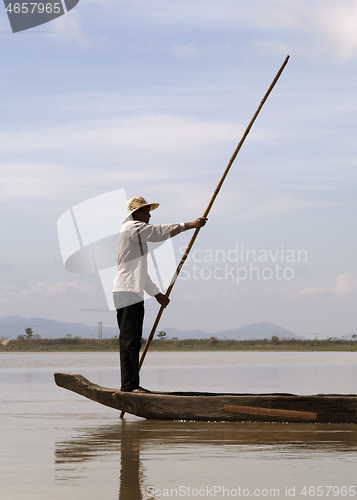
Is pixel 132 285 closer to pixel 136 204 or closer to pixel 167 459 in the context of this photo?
pixel 136 204

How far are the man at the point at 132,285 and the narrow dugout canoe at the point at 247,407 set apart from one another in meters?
0.27

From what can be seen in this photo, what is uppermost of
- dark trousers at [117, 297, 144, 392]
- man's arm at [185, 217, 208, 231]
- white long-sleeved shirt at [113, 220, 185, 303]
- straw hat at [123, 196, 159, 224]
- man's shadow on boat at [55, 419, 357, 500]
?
straw hat at [123, 196, 159, 224]

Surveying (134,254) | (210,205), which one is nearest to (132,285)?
(134,254)

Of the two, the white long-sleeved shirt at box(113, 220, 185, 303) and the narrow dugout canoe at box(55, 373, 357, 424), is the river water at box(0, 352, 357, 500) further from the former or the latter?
the white long-sleeved shirt at box(113, 220, 185, 303)

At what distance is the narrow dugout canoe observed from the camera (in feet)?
17.9

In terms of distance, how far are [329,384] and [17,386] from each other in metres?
4.89

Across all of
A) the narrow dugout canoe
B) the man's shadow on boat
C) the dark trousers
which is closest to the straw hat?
the dark trousers

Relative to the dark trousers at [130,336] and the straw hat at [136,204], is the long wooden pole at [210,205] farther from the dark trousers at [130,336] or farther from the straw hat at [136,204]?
the straw hat at [136,204]

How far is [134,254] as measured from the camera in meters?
5.89

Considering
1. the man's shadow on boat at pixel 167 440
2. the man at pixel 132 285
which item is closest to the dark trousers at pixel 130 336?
the man at pixel 132 285

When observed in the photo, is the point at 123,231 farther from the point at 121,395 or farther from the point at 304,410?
the point at 304,410

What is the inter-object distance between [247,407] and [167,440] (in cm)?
113

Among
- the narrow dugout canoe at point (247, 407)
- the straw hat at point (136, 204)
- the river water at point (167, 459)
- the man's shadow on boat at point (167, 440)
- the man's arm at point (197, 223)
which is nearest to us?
the river water at point (167, 459)

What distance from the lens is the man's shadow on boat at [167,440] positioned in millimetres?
3734
